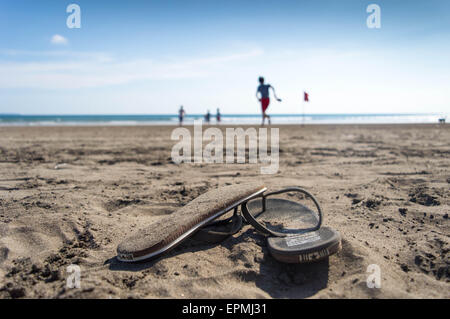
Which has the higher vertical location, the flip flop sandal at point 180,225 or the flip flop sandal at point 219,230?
the flip flop sandal at point 180,225

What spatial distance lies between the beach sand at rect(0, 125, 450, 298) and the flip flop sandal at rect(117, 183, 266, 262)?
0.11 metres

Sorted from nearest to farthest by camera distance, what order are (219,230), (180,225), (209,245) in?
(180,225)
(209,245)
(219,230)

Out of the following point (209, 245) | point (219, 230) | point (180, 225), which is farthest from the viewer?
point (219, 230)

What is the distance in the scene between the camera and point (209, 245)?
2.19 metres

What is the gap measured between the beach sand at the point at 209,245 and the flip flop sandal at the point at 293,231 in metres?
0.13

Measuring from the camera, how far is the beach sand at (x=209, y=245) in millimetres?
1689

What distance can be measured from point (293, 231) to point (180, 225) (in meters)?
0.90

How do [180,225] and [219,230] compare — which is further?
[219,230]

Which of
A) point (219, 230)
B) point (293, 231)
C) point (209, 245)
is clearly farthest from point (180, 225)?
point (293, 231)

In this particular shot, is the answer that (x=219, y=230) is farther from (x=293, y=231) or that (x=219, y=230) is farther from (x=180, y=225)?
(x=293, y=231)

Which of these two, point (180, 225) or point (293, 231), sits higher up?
point (180, 225)

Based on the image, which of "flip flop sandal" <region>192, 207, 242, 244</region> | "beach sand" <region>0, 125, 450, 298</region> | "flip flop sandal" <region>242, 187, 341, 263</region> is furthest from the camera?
"flip flop sandal" <region>192, 207, 242, 244</region>

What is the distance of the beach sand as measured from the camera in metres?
1.69

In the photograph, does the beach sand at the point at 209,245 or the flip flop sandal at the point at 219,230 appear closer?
the beach sand at the point at 209,245
